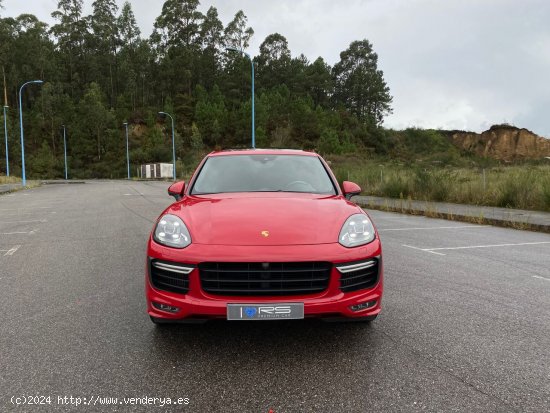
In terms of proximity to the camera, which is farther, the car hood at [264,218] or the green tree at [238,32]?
the green tree at [238,32]

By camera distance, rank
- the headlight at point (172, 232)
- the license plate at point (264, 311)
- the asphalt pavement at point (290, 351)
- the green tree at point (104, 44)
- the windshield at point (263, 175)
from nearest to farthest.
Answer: the asphalt pavement at point (290, 351) < the license plate at point (264, 311) < the headlight at point (172, 232) < the windshield at point (263, 175) < the green tree at point (104, 44)

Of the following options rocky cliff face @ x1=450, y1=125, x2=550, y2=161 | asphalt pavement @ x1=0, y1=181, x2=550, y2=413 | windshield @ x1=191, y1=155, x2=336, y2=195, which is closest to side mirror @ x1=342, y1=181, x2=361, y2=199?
windshield @ x1=191, y1=155, x2=336, y2=195

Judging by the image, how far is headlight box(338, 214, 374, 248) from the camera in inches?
132

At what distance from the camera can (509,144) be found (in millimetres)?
78312

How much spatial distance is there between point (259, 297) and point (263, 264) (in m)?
0.23

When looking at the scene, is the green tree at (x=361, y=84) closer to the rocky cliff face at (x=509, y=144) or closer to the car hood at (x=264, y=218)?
the rocky cliff face at (x=509, y=144)

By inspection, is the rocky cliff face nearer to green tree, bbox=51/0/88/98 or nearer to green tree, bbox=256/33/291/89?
green tree, bbox=256/33/291/89

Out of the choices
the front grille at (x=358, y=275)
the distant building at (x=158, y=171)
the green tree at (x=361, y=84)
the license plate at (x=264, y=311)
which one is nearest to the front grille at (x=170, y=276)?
the license plate at (x=264, y=311)

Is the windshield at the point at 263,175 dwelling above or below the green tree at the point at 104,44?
below

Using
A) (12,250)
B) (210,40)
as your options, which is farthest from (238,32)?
(12,250)

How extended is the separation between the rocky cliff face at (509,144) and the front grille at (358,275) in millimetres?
81053

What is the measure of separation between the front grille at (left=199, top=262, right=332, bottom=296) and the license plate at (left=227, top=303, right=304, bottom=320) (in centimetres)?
10

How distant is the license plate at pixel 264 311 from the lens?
3021 mm

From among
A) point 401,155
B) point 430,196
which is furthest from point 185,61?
point 430,196
